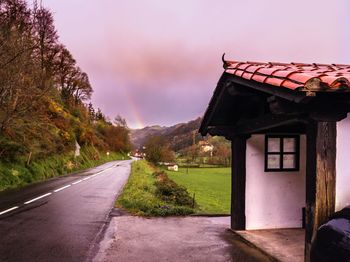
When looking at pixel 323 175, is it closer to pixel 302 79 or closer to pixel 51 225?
pixel 302 79

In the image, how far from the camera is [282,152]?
955 centimetres

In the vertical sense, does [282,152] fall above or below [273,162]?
above

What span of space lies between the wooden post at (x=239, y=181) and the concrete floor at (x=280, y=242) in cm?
31

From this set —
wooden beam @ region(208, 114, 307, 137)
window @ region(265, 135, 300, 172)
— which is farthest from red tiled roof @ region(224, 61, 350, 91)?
window @ region(265, 135, 300, 172)

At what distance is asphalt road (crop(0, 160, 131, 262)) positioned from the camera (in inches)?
293

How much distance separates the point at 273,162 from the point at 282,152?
36 centimetres

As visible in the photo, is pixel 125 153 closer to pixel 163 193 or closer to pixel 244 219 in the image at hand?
pixel 163 193

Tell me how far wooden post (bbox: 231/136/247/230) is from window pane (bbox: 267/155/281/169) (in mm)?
667

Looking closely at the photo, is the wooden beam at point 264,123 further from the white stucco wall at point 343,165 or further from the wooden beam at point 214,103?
the wooden beam at point 214,103

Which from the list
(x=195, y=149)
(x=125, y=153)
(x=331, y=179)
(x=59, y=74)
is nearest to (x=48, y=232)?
(x=331, y=179)

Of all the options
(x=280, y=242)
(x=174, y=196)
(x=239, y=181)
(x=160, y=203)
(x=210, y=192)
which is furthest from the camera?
(x=210, y=192)

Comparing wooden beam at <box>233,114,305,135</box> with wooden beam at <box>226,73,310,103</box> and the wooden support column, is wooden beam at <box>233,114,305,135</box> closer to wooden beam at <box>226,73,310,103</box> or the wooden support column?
the wooden support column

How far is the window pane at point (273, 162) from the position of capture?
9398mm

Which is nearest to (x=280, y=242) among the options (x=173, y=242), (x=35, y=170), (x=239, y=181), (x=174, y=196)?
(x=239, y=181)
